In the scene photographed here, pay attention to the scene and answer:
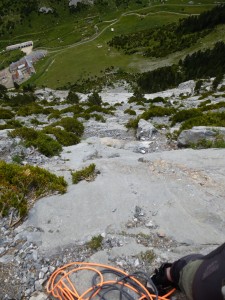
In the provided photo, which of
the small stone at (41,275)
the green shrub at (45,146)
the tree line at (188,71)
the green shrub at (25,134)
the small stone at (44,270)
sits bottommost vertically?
the tree line at (188,71)

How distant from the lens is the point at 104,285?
628cm

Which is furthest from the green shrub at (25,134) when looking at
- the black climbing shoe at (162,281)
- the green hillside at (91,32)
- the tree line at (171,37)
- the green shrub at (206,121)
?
the tree line at (171,37)

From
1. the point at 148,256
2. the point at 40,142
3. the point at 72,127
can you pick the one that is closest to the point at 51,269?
the point at 148,256

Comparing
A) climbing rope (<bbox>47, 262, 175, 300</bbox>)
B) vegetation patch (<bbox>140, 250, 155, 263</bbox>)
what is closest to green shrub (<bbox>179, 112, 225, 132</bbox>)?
vegetation patch (<bbox>140, 250, 155, 263</bbox>)

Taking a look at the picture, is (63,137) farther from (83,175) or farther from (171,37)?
(171,37)

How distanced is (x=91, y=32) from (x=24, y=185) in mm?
143124

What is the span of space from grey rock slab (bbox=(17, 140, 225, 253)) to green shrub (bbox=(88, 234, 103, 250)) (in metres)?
0.23

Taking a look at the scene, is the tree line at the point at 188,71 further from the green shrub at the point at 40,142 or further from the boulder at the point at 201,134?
the green shrub at the point at 40,142

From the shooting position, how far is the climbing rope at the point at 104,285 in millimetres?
6078

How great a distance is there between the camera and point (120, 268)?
270 inches

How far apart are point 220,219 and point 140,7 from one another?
164 m

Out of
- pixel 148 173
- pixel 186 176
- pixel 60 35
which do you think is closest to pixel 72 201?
pixel 148 173

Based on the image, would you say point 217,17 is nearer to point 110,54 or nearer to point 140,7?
point 110,54

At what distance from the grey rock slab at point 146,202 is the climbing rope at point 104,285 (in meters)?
1.00
